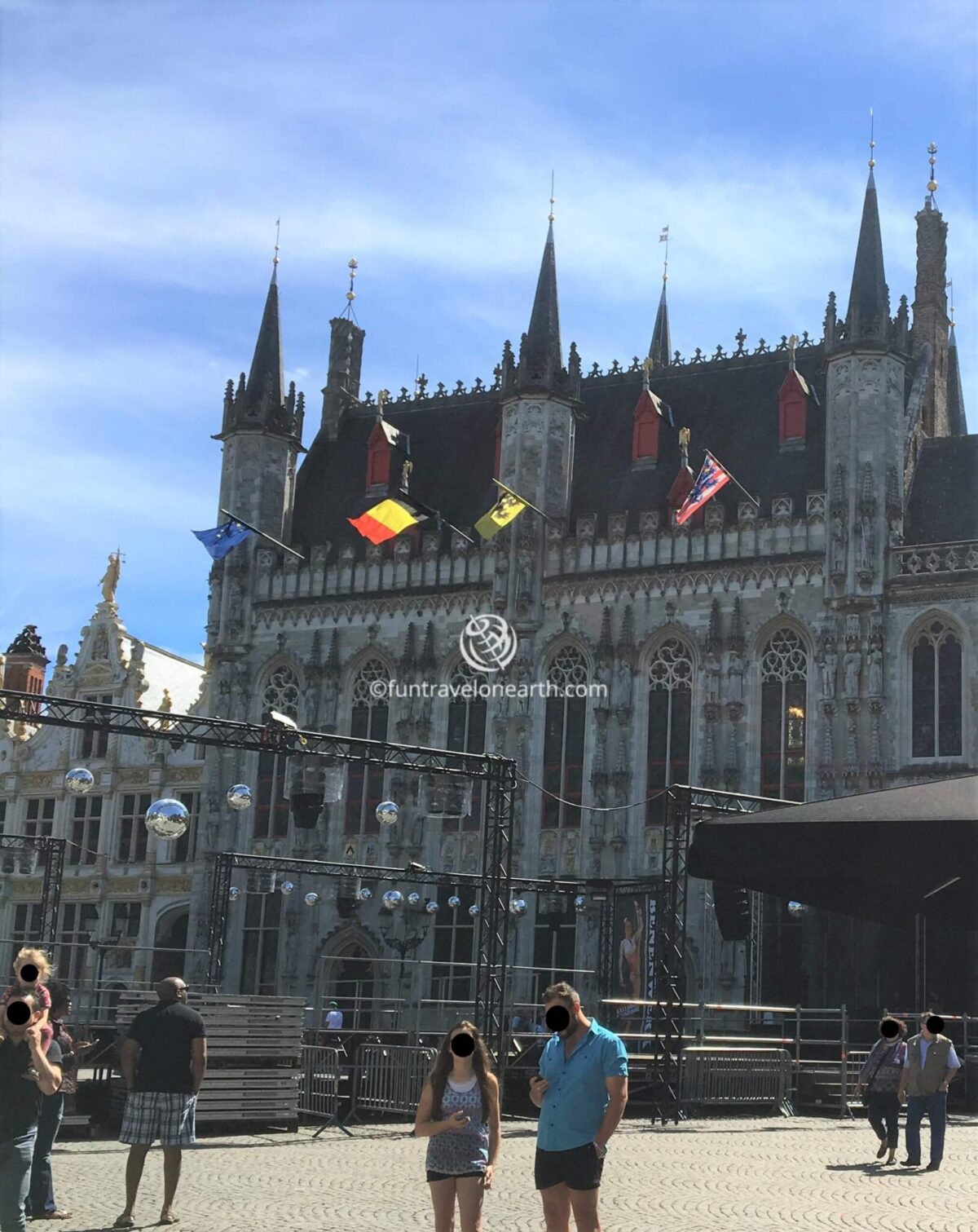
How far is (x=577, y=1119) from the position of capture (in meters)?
8.62

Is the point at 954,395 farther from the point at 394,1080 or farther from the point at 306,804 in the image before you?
the point at 394,1080

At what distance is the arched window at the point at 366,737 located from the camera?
41062mm

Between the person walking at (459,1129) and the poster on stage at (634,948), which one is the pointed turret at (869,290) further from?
the person walking at (459,1129)

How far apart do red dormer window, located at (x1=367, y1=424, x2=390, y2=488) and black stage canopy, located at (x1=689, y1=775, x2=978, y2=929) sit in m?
35.4

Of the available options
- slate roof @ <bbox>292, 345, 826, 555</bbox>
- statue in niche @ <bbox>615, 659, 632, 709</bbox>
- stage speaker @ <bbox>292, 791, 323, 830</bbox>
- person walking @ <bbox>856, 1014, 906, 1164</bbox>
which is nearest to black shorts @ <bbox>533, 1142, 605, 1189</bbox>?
person walking @ <bbox>856, 1014, 906, 1164</bbox>

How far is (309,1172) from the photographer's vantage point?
1507cm

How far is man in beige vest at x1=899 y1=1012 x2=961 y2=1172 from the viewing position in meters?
15.9

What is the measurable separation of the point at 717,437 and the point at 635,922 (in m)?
12.4

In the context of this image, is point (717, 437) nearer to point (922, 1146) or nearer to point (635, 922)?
point (635, 922)

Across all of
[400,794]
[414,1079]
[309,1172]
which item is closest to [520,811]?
[400,794]

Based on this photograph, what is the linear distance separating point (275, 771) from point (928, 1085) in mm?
27806

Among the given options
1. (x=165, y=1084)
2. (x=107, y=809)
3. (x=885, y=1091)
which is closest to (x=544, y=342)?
(x=107, y=809)

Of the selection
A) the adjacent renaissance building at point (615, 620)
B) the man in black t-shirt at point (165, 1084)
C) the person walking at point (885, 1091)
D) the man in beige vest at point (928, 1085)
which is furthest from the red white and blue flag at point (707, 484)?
the man in black t-shirt at point (165, 1084)

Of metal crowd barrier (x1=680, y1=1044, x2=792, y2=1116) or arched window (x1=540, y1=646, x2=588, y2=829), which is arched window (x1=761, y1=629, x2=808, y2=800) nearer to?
arched window (x1=540, y1=646, x2=588, y2=829)
